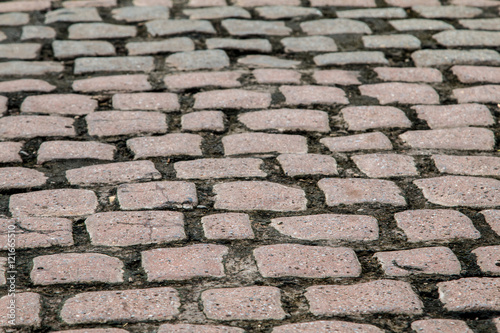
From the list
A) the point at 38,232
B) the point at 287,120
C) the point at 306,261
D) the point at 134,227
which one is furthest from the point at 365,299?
the point at 287,120

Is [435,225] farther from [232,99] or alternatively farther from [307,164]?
[232,99]

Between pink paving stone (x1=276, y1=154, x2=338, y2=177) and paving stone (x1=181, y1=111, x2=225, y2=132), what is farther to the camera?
paving stone (x1=181, y1=111, x2=225, y2=132)

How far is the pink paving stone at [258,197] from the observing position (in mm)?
2377

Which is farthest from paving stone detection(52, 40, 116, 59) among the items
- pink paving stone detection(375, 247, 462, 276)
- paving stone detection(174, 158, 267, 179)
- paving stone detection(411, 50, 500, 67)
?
pink paving stone detection(375, 247, 462, 276)

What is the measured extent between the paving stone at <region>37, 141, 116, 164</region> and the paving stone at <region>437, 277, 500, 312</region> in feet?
4.64

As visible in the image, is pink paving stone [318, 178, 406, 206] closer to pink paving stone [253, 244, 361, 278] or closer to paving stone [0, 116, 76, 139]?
pink paving stone [253, 244, 361, 278]

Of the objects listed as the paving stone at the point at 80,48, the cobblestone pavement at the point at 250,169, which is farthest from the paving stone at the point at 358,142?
the paving stone at the point at 80,48

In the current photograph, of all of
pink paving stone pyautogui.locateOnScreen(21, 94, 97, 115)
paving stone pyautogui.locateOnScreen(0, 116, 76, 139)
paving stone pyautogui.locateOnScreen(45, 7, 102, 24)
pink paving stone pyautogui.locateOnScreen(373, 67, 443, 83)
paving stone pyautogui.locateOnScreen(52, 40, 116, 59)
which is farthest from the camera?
paving stone pyautogui.locateOnScreen(45, 7, 102, 24)

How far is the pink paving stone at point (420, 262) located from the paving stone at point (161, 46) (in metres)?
1.99

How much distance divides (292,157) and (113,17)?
197 cm

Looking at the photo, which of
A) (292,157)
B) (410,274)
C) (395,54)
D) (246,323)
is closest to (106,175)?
(292,157)

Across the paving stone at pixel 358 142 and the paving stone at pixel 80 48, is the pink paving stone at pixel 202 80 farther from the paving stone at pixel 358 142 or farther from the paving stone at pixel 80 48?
the paving stone at pixel 358 142

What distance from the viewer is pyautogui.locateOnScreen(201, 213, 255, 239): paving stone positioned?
221cm

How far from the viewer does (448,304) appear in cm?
191
